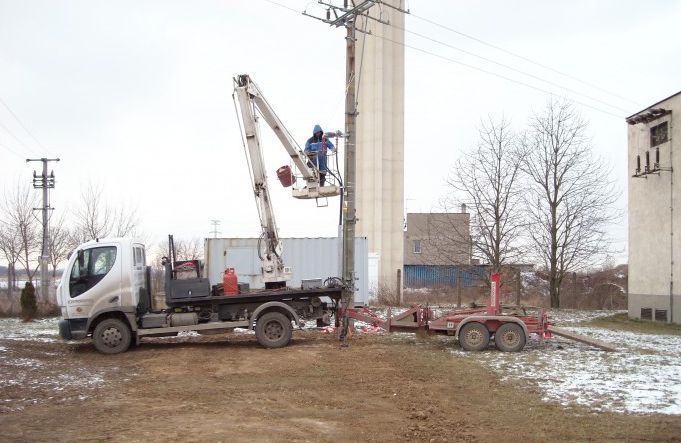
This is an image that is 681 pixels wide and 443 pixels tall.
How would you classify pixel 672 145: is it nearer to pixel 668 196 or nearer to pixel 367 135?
pixel 668 196

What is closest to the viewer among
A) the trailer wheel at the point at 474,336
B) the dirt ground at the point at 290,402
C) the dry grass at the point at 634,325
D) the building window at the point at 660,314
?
the dirt ground at the point at 290,402

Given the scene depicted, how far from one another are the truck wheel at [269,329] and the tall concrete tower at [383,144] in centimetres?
3293

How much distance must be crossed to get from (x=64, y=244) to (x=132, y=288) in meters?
26.6

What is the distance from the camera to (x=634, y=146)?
23516mm

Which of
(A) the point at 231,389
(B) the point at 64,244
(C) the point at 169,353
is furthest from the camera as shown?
(B) the point at 64,244

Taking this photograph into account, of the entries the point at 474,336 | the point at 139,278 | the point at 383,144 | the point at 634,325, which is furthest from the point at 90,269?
the point at 383,144

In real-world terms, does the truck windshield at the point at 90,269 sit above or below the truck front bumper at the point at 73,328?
above

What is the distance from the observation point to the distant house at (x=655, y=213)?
69.5 feet

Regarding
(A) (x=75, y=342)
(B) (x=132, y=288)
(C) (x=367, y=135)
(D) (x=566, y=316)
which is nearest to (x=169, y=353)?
(B) (x=132, y=288)

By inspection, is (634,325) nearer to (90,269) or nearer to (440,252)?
(440,252)

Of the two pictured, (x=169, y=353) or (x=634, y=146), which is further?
(x=634, y=146)

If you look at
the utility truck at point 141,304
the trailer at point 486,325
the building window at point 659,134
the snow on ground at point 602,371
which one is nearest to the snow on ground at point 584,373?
the snow on ground at point 602,371

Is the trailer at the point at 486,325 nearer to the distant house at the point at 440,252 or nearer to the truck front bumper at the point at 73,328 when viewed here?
the truck front bumper at the point at 73,328

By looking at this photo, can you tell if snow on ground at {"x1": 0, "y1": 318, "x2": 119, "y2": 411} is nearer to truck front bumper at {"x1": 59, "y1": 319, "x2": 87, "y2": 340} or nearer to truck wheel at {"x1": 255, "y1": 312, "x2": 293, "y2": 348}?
truck front bumper at {"x1": 59, "y1": 319, "x2": 87, "y2": 340}
